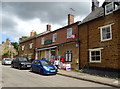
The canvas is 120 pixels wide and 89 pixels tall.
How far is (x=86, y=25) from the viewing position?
53.5ft

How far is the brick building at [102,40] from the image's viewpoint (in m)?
12.7

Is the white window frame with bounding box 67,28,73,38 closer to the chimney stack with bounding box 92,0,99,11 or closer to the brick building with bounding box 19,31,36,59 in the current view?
the chimney stack with bounding box 92,0,99,11

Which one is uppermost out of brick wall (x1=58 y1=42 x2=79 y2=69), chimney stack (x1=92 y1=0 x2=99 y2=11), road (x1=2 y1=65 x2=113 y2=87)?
chimney stack (x1=92 y1=0 x2=99 y2=11)

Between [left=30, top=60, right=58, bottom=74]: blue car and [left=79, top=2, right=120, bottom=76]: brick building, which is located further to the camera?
[left=30, top=60, right=58, bottom=74]: blue car

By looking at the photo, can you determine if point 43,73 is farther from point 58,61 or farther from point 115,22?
point 115,22

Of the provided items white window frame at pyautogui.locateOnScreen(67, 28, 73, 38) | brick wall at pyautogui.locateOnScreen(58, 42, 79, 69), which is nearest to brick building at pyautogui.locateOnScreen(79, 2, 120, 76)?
brick wall at pyautogui.locateOnScreen(58, 42, 79, 69)

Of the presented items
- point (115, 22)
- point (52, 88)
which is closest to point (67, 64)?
point (115, 22)

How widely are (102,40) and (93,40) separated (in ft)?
4.33

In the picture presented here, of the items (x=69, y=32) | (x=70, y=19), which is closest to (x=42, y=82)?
(x=69, y=32)

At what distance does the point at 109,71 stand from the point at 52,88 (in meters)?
7.39

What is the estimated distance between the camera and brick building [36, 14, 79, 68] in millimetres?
17750

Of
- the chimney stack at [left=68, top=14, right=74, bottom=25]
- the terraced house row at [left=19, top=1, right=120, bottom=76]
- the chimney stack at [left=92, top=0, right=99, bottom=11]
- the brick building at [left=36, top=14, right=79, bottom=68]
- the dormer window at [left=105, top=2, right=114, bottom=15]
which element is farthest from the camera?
the chimney stack at [left=68, top=14, right=74, bottom=25]

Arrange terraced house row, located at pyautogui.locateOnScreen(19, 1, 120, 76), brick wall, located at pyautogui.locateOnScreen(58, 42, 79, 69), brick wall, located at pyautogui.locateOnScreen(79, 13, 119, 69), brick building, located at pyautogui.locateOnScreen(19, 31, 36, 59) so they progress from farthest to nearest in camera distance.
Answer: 1. brick building, located at pyautogui.locateOnScreen(19, 31, 36, 59)
2. brick wall, located at pyautogui.locateOnScreen(58, 42, 79, 69)
3. terraced house row, located at pyautogui.locateOnScreen(19, 1, 120, 76)
4. brick wall, located at pyautogui.locateOnScreen(79, 13, 119, 69)

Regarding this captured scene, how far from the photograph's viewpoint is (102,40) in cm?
1398
